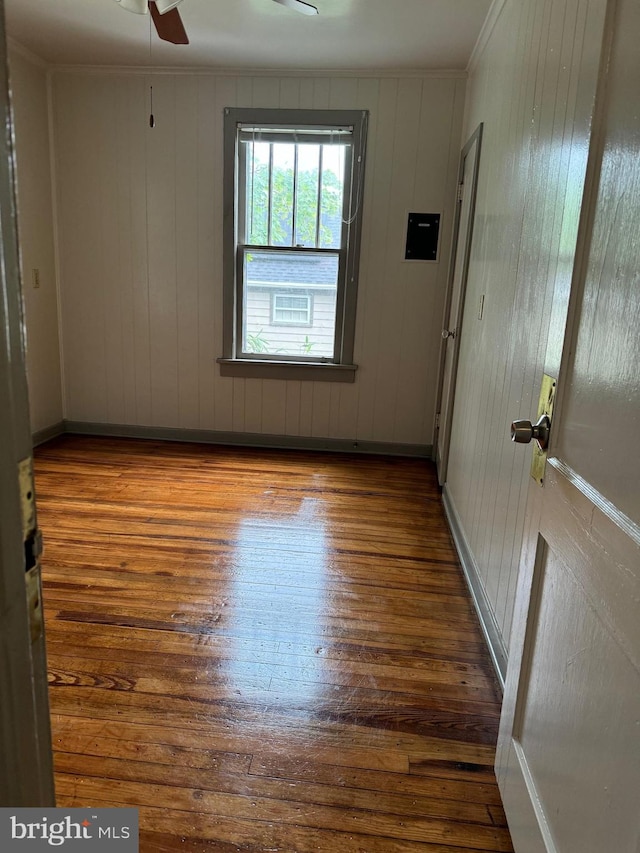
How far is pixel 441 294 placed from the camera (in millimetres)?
4008

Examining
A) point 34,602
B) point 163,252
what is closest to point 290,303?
point 163,252

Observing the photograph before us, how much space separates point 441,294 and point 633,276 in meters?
3.28

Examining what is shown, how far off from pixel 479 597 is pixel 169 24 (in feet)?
9.15

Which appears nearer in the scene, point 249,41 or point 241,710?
point 241,710

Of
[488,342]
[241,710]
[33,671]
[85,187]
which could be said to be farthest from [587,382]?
[85,187]

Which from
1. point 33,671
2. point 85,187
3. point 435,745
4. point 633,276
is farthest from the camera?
point 85,187

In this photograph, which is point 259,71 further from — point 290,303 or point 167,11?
point 167,11

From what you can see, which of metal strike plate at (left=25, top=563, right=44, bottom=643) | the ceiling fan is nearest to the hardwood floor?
metal strike plate at (left=25, top=563, right=44, bottom=643)

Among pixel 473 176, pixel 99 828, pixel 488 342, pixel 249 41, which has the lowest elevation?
pixel 99 828

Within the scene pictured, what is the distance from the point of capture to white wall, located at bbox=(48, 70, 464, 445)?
382 cm

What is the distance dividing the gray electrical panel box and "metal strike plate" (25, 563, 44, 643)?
3.77 metres

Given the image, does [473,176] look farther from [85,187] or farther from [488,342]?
[85,187]

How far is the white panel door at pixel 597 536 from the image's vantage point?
2.63ft

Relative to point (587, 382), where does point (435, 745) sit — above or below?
below
